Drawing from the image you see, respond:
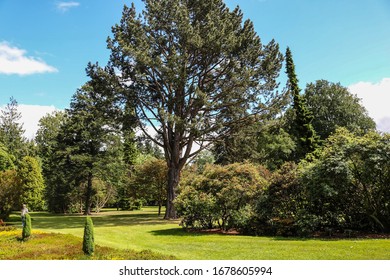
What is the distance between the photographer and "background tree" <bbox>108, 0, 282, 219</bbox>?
77.4 ft

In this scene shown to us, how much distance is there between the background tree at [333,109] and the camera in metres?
50.6

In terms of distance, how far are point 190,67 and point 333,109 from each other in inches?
1365

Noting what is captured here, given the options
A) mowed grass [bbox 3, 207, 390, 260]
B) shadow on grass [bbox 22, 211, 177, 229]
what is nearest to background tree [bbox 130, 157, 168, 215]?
shadow on grass [bbox 22, 211, 177, 229]

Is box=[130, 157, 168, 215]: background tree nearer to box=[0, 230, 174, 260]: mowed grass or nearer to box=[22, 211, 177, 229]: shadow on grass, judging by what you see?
box=[22, 211, 177, 229]: shadow on grass

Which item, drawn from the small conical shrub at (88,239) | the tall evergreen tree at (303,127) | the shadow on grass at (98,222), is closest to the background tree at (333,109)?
the tall evergreen tree at (303,127)

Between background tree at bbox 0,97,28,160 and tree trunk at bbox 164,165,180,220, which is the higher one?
background tree at bbox 0,97,28,160

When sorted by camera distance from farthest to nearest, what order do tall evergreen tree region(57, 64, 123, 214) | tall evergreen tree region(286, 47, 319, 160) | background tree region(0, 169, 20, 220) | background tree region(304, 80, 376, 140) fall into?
background tree region(304, 80, 376, 140) → tall evergreen tree region(57, 64, 123, 214) → tall evergreen tree region(286, 47, 319, 160) → background tree region(0, 169, 20, 220)

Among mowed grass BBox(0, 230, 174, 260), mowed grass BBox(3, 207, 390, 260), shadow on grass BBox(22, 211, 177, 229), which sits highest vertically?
mowed grass BBox(3, 207, 390, 260)

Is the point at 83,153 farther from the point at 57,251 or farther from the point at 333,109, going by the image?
the point at 333,109

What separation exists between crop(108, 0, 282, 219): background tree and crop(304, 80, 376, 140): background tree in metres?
28.9

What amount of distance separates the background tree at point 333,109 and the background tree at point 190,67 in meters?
28.9

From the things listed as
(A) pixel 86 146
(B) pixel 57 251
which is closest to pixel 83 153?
(A) pixel 86 146

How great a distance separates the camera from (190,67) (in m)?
26.0

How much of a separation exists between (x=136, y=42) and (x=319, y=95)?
38761mm
